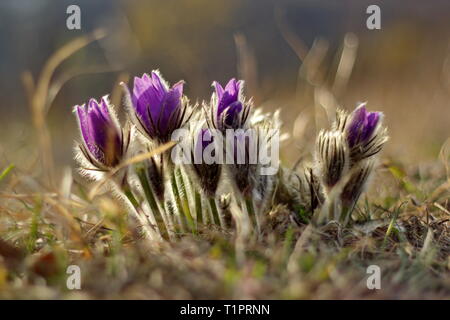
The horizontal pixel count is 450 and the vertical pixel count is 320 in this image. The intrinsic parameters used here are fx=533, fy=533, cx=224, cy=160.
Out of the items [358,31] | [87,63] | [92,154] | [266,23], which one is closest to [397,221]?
[92,154]

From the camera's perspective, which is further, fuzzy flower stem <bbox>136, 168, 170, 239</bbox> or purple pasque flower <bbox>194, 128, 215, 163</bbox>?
fuzzy flower stem <bbox>136, 168, 170, 239</bbox>

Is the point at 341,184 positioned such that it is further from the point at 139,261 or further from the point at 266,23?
the point at 266,23

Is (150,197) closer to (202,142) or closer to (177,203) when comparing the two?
(177,203)

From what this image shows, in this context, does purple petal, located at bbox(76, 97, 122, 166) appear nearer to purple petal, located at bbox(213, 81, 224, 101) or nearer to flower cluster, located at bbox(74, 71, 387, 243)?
flower cluster, located at bbox(74, 71, 387, 243)

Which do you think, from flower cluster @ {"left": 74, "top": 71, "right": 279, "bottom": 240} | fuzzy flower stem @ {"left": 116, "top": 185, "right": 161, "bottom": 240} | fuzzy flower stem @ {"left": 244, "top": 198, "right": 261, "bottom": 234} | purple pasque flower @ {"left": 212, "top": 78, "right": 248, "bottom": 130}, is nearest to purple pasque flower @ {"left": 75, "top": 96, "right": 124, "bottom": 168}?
flower cluster @ {"left": 74, "top": 71, "right": 279, "bottom": 240}

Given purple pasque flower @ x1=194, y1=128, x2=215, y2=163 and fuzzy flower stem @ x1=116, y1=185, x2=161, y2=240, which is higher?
purple pasque flower @ x1=194, y1=128, x2=215, y2=163
